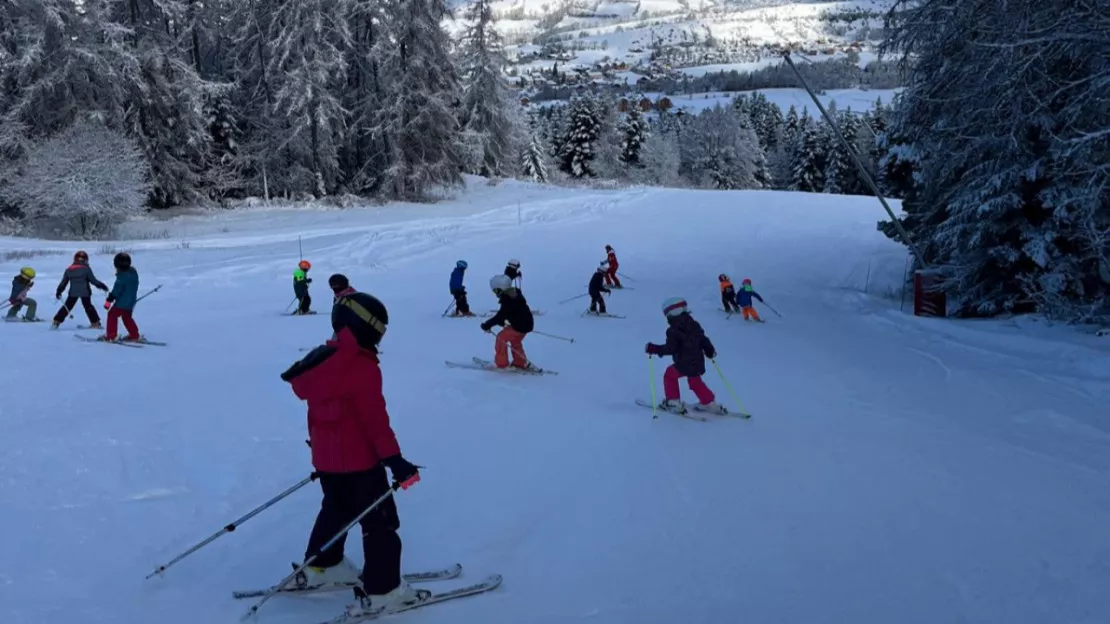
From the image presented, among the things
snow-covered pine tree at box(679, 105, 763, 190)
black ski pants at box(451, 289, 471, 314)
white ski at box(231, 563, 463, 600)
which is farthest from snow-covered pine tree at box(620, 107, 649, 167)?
white ski at box(231, 563, 463, 600)

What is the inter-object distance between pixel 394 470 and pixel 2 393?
692cm

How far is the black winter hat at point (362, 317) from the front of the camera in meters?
3.68

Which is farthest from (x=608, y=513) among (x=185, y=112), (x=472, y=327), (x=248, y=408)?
(x=185, y=112)

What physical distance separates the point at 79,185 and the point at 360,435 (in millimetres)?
23632

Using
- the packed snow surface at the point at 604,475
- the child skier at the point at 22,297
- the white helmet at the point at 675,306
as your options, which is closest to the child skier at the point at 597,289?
the packed snow surface at the point at 604,475

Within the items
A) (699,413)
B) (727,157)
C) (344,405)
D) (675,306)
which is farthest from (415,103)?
(727,157)

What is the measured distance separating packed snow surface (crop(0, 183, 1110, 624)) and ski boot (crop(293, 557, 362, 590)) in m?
0.11

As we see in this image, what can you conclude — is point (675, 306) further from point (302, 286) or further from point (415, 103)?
point (415, 103)

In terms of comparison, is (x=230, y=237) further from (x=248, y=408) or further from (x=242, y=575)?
(x=242, y=575)

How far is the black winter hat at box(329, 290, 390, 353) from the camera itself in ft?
12.1

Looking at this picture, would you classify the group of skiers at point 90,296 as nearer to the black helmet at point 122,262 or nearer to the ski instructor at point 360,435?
the black helmet at point 122,262

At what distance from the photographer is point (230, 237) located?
23391 millimetres

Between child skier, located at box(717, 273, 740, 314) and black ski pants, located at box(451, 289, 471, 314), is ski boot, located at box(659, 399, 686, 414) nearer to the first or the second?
black ski pants, located at box(451, 289, 471, 314)

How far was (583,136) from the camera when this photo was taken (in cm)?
6794
